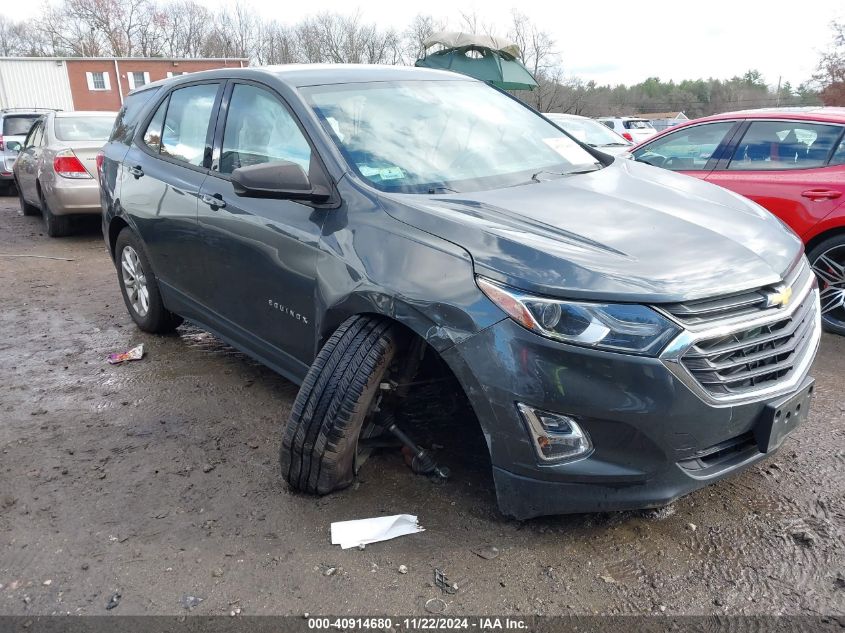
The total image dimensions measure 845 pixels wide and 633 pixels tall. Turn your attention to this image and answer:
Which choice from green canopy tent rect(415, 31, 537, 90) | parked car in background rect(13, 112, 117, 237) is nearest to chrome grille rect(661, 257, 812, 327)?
parked car in background rect(13, 112, 117, 237)

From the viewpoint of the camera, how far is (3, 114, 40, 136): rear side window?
43.6 feet

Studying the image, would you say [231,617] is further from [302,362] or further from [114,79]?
[114,79]

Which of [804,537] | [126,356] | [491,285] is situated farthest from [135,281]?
[804,537]

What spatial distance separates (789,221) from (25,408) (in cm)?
500

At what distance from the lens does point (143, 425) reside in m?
3.54

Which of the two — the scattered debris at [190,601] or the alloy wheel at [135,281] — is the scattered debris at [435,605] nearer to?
the scattered debris at [190,601]

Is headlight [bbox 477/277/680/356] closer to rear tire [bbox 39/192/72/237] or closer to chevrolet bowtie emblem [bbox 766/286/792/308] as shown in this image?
chevrolet bowtie emblem [bbox 766/286/792/308]

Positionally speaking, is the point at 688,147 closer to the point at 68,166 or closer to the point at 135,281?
the point at 135,281

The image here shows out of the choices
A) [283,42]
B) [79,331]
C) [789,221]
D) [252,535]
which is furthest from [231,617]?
[283,42]

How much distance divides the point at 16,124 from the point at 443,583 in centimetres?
1467

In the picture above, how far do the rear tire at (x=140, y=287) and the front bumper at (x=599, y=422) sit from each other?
290 cm

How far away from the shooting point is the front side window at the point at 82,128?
819 centimetres

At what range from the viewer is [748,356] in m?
2.22

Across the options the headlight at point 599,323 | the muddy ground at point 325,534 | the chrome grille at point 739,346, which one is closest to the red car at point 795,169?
the muddy ground at point 325,534
